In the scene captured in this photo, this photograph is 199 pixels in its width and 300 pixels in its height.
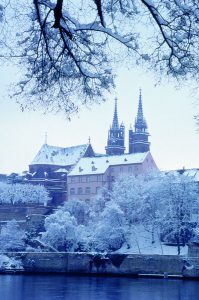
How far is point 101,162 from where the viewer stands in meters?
56.5

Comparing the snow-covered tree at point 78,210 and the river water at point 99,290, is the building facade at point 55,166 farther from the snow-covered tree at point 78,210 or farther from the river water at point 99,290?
the river water at point 99,290

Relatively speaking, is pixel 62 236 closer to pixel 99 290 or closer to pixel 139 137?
pixel 99 290

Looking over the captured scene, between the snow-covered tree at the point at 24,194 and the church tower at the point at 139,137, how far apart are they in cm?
1464

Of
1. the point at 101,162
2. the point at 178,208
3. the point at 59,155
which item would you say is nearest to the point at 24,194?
the point at 101,162

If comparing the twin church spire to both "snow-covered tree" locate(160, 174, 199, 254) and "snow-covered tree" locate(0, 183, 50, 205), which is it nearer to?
"snow-covered tree" locate(0, 183, 50, 205)

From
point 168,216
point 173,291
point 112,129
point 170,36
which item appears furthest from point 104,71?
point 112,129

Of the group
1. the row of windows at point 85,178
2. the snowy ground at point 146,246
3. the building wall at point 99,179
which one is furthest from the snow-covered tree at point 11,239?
the row of windows at point 85,178

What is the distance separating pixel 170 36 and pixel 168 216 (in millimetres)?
30865

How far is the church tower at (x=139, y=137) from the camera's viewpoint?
6328cm

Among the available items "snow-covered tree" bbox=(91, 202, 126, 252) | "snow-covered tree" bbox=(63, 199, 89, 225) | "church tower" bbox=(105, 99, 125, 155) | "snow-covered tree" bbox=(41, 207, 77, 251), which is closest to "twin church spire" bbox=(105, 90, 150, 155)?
"church tower" bbox=(105, 99, 125, 155)

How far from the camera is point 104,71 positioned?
4.73 metres

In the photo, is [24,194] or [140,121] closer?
[24,194]

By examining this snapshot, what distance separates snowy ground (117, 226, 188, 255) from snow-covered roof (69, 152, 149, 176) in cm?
1687

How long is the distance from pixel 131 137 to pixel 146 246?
3152 cm
